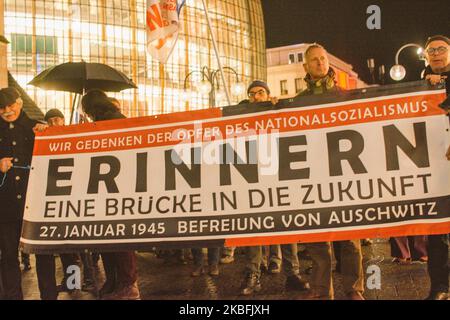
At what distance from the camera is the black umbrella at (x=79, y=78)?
8945 mm

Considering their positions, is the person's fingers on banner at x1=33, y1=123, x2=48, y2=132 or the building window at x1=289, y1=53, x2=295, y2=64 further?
the building window at x1=289, y1=53, x2=295, y2=64

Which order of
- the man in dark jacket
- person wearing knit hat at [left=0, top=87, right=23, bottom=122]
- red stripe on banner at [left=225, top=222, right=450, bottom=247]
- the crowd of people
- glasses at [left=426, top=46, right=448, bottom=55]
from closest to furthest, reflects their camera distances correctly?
red stripe on banner at [left=225, top=222, right=450, bottom=247] → the crowd of people → glasses at [left=426, top=46, right=448, bottom=55] → the man in dark jacket → person wearing knit hat at [left=0, top=87, right=23, bottom=122]

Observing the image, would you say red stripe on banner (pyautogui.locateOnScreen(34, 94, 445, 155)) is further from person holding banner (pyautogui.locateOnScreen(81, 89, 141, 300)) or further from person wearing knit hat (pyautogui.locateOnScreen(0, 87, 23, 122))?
person holding banner (pyautogui.locateOnScreen(81, 89, 141, 300))

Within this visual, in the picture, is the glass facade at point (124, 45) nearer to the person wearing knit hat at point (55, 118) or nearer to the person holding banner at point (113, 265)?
the person wearing knit hat at point (55, 118)

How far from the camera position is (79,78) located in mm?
8984

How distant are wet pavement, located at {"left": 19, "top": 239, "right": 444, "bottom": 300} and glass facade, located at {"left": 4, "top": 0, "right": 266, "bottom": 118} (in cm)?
3794

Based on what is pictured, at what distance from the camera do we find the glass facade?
44.5 m

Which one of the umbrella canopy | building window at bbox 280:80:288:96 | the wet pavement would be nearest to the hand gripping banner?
the wet pavement

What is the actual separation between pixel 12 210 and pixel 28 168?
1.38 feet

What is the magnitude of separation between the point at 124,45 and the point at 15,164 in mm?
47508

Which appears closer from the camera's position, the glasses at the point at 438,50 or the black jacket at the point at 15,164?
the glasses at the point at 438,50

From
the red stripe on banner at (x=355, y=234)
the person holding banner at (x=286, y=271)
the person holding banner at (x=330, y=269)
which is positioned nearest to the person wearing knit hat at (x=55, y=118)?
the person holding banner at (x=286, y=271)

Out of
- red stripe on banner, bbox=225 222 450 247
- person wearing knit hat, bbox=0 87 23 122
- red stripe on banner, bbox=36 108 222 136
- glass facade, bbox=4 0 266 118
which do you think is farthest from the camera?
glass facade, bbox=4 0 266 118

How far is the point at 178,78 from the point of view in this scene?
171 ft
